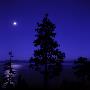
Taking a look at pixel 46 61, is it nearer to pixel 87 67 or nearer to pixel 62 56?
pixel 62 56

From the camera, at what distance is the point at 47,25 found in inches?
1304

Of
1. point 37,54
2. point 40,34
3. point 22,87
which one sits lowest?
point 22,87

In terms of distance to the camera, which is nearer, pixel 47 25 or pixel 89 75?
pixel 47 25

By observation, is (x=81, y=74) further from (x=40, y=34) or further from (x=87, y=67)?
(x=40, y=34)

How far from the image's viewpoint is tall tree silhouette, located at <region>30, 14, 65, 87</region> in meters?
32.7

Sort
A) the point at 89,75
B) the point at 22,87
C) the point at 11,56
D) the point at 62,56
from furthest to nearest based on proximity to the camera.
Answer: the point at 89,75 → the point at 11,56 → the point at 22,87 → the point at 62,56

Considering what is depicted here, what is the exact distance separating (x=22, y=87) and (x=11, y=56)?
955cm

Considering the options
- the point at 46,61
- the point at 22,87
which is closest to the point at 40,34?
the point at 46,61

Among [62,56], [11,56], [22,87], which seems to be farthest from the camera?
[11,56]

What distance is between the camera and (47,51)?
32.9 metres

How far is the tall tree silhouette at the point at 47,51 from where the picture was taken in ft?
107

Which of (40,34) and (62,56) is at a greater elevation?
(40,34)

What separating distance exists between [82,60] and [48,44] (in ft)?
71.2

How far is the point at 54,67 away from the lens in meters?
33.1
